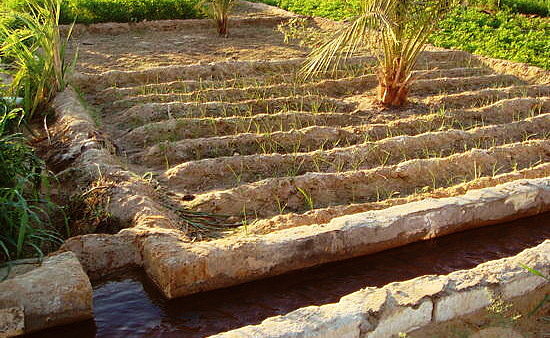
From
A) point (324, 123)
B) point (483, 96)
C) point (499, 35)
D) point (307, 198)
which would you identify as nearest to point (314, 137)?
point (324, 123)

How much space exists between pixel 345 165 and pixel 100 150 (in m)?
2.13

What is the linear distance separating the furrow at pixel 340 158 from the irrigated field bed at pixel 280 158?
0.01 metres

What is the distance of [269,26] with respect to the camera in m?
11.7

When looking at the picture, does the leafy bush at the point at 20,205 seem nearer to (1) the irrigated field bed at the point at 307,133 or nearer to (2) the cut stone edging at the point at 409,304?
(1) the irrigated field bed at the point at 307,133

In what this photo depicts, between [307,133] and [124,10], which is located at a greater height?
[124,10]

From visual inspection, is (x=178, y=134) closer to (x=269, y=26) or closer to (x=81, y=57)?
(x=81, y=57)

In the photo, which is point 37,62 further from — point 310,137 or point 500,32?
point 500,32

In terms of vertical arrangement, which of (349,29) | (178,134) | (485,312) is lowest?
(485,312)

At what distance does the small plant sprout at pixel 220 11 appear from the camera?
10.5 metres

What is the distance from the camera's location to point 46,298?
3588 millimetres

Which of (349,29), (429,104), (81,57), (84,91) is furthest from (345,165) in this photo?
(81,57)

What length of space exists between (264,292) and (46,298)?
51.7 inches

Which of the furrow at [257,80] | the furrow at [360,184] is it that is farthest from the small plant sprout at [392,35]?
the furrow at [360,184]

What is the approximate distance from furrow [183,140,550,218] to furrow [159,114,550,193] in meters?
0.23
